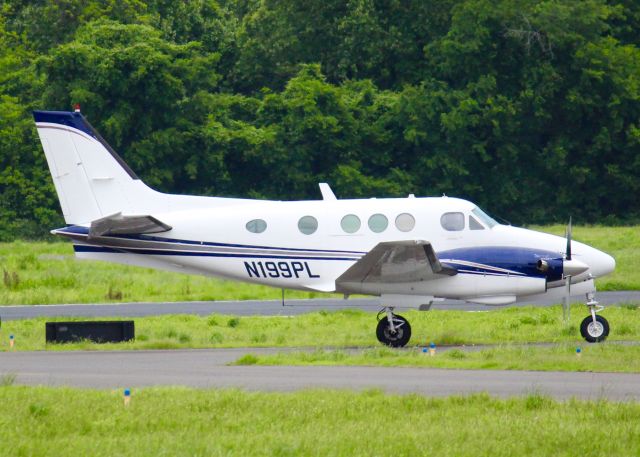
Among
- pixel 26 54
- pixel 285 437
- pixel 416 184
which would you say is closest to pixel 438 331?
pixel 285 437

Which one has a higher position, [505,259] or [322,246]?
[322,246]

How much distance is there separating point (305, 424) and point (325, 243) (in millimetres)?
8763

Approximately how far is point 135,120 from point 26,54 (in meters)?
10.9

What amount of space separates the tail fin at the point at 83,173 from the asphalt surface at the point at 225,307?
6.26m

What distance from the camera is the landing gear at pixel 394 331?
2144 centimetres

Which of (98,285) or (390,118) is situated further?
(390,118)

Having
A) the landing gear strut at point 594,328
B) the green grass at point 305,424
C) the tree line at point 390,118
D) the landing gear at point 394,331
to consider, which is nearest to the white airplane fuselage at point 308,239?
the landing gear at point 394,331

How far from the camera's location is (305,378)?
16703mm

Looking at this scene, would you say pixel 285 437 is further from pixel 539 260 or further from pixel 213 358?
pixel 539 260

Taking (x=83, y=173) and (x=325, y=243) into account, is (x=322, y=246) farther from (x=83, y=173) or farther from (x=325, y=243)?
(x=83, y=173)

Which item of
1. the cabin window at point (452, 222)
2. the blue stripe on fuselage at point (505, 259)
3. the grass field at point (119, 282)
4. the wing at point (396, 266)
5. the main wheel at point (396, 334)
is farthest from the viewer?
the grass field at point (119, 282)

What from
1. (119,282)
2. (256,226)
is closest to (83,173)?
(256,226)

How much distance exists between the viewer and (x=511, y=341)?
72.6 ft

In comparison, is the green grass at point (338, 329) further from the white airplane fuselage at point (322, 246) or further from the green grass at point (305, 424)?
the green grass at point (305, 424)
